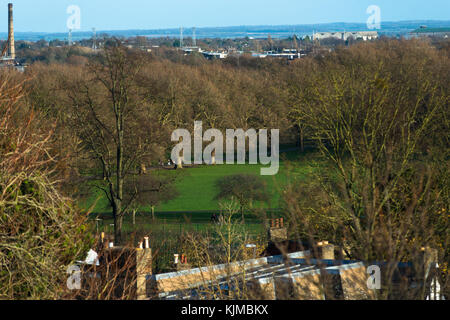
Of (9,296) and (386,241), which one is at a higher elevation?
(386,241)

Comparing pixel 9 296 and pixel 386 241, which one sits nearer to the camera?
pixel 386 241

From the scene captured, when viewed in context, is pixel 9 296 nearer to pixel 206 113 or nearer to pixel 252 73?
pixel 206 113

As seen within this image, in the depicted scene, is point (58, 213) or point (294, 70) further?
point (294, 70)

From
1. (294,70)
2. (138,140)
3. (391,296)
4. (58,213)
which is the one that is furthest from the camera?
(294,70)
